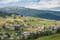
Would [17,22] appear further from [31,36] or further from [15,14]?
[31,36]

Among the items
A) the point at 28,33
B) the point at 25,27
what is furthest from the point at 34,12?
the point at 28,33

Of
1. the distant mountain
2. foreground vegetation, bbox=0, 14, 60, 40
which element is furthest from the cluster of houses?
the distant mountain

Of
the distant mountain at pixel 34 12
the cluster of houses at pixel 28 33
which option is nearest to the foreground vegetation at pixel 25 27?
the cluster of houses at pixel 28 33

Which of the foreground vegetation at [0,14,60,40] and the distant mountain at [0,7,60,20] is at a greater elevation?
the distant mountain at [0,7,60,20]

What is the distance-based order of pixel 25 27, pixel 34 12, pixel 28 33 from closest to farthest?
pixel 28 33
pixel 25 27
pixel 34 12

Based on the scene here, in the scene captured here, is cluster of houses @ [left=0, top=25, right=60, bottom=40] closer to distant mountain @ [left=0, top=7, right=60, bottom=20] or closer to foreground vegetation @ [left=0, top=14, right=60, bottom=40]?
foreground vegetation @ [left=0, top=14, right=60, bottom=40]

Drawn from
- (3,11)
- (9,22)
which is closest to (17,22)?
(9,22)

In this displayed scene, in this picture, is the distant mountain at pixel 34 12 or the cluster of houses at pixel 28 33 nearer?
the cluster of houses at pixel 28 33

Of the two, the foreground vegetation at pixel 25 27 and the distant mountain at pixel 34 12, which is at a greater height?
the distant mountain at pixel 34 12

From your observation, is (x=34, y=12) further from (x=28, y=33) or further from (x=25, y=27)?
(x=28, y=33)

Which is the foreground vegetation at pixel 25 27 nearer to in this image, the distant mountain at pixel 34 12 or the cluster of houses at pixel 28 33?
the cluster of houses at pixel 28 33

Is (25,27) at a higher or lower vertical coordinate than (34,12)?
lower
